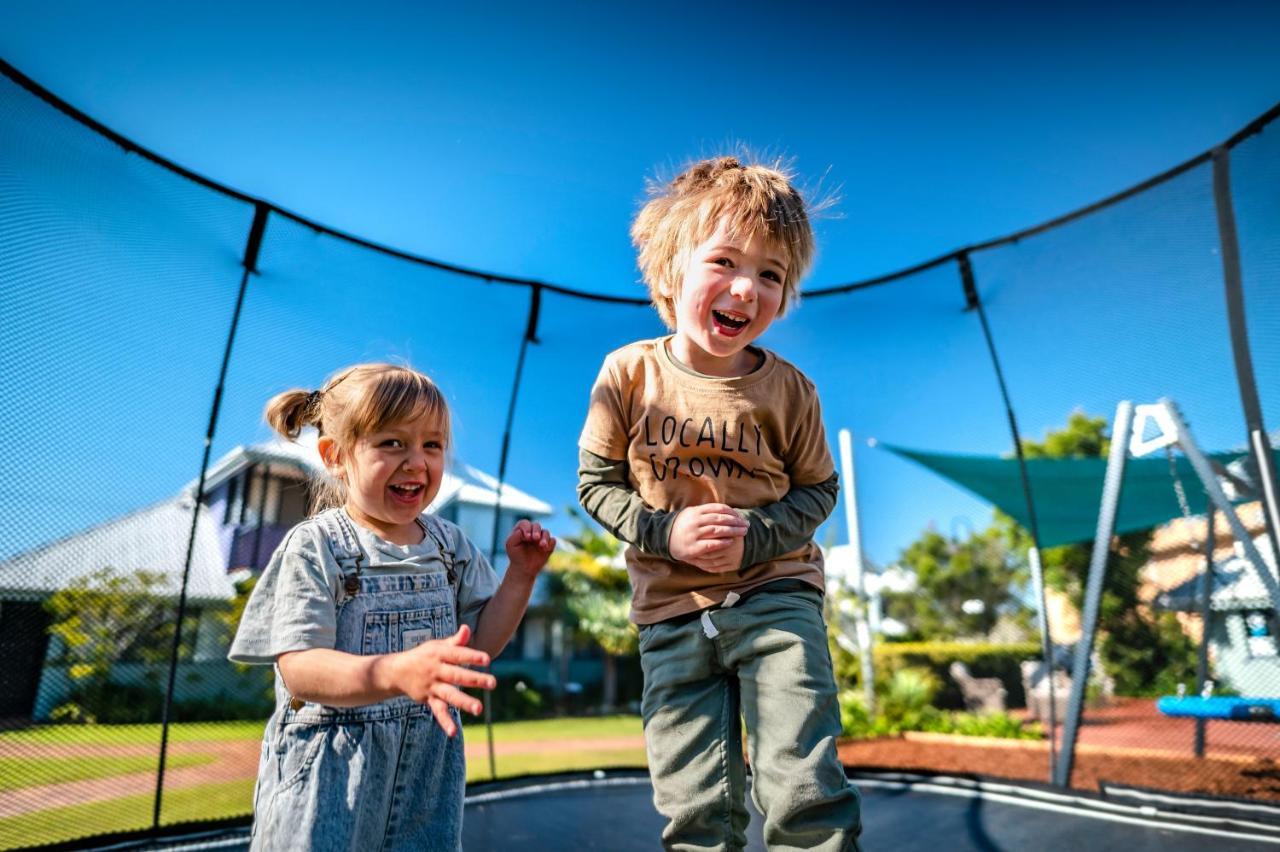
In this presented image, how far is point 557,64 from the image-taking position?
2.71m

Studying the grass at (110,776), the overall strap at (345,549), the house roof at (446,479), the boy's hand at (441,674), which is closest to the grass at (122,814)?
the grass at (110,776)

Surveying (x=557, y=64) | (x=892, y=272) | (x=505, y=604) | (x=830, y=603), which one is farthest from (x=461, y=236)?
(x=830, y=603)

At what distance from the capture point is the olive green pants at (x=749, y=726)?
0.84m

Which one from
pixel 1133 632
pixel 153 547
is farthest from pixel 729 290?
pixel 1133 632

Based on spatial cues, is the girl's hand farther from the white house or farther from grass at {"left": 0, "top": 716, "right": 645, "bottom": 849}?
grass at {"left": 0, "top": 716, "right": 645, "bottom": 849}

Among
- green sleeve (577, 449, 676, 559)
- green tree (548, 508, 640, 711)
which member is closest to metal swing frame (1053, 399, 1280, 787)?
green sleeve (577, 449, 676, 559)

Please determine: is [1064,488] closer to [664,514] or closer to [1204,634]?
[1204,634]

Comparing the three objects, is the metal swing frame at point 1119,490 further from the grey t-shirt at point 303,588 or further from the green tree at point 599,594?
the green tree at point 599,594

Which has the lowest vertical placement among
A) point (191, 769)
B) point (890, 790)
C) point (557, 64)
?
point (890, 790)

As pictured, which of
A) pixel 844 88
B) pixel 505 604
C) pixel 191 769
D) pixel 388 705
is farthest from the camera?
pixel 844 88

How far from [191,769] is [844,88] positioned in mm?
3213

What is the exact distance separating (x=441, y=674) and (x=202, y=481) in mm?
1714

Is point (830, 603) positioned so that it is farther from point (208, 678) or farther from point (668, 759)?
point (668, 759)

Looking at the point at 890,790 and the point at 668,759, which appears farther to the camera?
the point at 890,790
